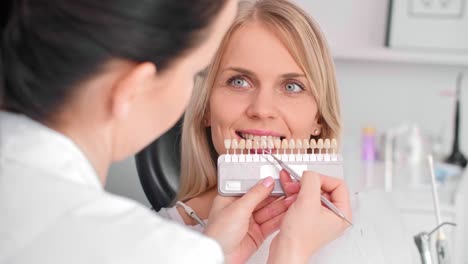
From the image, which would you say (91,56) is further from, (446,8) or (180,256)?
(446,8)

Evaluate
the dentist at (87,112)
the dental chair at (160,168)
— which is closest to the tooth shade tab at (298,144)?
the dental chair at (160,168)

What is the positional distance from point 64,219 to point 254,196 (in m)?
0.39

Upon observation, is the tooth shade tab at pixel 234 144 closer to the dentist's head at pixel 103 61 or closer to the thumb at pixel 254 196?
the thumb at pixel 254 196

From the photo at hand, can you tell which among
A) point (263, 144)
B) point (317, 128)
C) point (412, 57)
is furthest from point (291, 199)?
point (412, 57)

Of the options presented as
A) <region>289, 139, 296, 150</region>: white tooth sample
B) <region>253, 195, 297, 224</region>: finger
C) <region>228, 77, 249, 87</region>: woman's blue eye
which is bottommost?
<region>253, 195, 297, 224</region>: finger

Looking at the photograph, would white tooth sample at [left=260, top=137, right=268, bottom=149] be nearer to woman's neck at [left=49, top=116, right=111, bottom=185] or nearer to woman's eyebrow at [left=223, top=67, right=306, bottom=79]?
woman's eyebrow at [left=223, top=67, right=306, bottom=79]

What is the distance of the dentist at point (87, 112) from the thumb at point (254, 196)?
0.27m

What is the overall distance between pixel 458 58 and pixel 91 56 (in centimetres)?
165

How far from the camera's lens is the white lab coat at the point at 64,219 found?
1.68ft

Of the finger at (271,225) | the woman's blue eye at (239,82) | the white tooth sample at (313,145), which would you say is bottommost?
the finger at (271,225)

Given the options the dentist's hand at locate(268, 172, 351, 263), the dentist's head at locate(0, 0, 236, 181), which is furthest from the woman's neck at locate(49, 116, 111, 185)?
the dentist's hand at locate(268, 172, 351, 263)

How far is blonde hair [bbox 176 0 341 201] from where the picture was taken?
1.01 meters

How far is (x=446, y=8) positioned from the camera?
1.92 meters

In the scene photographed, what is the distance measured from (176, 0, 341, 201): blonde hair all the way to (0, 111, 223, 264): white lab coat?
52 centimetres
